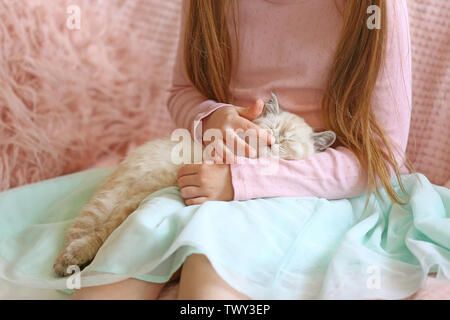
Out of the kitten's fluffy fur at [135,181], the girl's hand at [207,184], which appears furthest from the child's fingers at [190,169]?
the kitten's fluffy fur at [135,181]

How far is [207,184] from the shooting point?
92 cm

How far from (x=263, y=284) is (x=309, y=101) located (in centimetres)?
49

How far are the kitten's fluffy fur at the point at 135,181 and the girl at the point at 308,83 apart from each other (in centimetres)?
4

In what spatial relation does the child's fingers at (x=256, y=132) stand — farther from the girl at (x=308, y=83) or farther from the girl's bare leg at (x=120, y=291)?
the girl's bare leg at (x=120, y=291)

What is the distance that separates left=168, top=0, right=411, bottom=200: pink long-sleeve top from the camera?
3.14ft

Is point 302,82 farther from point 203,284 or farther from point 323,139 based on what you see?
point 203,284

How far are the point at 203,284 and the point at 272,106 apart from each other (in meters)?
0.44
